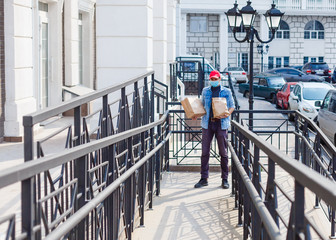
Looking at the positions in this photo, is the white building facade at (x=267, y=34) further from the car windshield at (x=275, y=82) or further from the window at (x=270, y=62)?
the car windshield at (x=275, y=82)

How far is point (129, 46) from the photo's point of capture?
1184 cm

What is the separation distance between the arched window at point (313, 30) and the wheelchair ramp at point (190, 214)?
2002 inches

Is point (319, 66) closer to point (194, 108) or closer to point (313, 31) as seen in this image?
point (313, 31)

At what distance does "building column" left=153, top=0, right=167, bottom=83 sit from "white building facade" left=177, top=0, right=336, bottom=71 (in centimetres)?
3624

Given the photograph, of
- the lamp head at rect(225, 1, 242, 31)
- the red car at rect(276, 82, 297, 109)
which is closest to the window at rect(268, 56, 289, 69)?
the red car at rect(276, 82, 297, 109)

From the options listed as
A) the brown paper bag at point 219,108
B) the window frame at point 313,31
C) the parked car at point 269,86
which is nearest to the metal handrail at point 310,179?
the brown paper bag at point 219,108

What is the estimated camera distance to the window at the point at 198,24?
55.9 metres

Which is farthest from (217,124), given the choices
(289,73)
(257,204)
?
(289,73)

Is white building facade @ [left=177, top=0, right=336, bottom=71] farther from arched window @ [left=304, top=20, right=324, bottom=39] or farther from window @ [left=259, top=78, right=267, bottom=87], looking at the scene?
window @ [left=259, top=78, right=267, bottom=87]

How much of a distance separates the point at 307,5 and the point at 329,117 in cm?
4258

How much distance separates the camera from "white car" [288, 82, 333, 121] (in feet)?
74.7

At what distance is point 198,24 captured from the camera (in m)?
56.2

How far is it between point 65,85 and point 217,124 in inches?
314

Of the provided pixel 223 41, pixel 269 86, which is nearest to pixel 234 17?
pixel 269 86
